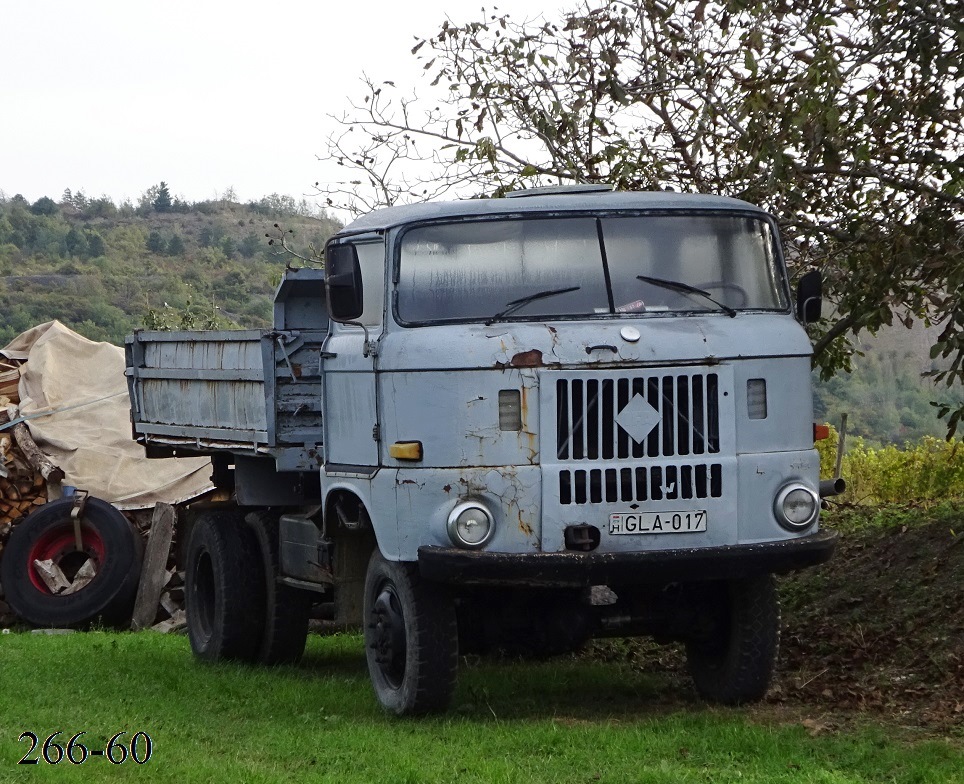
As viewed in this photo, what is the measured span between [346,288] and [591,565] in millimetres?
2027

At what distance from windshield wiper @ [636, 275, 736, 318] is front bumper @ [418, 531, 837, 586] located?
124 cm

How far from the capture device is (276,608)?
10.5 m

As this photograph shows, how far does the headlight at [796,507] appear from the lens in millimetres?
7648

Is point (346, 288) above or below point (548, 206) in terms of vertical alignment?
below

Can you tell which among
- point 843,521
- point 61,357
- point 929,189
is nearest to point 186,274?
point 61,357

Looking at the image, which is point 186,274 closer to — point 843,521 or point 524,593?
point 843,521

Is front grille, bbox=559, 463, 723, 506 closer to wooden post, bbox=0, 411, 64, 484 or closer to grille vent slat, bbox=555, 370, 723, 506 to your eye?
grille vent slat, bbox=555, 370, 723, 506

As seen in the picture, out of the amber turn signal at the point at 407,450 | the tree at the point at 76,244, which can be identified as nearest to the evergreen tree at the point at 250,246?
the tree at the point at 76,244

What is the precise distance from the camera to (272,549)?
10484 mm

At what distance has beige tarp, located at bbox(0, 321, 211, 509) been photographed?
15.5 m

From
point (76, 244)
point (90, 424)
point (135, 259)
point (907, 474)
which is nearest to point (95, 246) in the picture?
point (76, 244)

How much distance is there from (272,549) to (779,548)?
4141 millimetres

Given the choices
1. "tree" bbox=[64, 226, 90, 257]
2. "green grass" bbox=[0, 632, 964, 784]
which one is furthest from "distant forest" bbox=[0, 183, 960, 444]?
"green grass" bbox=[0, 632, 964, 784]

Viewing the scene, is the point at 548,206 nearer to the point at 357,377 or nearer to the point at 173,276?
the point at 357,377
